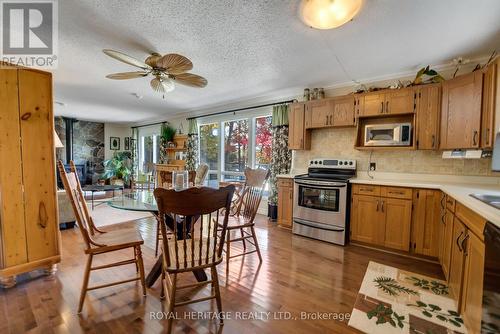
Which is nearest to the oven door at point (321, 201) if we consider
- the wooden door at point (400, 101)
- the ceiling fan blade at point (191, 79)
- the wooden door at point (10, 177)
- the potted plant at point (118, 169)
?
the wooden door at point (400, 101)

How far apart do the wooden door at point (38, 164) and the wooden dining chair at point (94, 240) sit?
1.51 ft

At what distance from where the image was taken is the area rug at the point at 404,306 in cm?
166

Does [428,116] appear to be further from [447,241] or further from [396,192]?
[447,241]

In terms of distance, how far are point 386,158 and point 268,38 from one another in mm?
2454

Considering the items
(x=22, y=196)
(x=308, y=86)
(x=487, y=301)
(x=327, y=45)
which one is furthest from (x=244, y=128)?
(x=487, y=301)

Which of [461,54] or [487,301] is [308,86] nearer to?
[461,54]

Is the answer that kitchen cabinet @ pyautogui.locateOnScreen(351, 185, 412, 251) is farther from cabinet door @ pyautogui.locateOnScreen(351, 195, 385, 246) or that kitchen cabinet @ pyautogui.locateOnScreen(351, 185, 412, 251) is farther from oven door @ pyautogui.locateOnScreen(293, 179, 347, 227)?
oven door @ pyautogui.locateOnScreen(293, 179, 347, 227)

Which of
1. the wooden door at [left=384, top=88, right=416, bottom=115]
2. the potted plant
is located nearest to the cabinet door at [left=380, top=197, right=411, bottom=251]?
the wooden door at [left=384, top=88, right=416, bottom=115]

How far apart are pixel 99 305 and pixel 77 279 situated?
0.59m

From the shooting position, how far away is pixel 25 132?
2150 millimetres

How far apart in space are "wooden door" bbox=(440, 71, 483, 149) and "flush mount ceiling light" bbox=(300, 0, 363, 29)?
1.76m

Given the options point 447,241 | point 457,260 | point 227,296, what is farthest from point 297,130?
point 227,296

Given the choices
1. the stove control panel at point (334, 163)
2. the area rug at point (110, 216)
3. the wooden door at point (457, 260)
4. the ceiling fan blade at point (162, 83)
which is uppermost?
the ceiling fan blade at point (162, 83)

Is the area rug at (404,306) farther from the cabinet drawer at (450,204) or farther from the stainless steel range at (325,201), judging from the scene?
the stainless steel range at (325,201)
